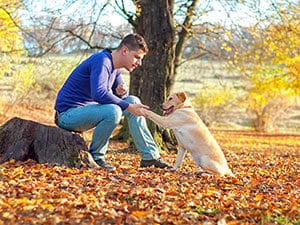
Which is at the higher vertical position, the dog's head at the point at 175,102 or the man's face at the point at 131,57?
the man's face at the point at 131,57

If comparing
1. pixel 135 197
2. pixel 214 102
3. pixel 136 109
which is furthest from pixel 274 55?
pixel 214 102

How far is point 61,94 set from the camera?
6.90 metres

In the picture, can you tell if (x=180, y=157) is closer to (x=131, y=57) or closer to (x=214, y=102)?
(x=131, y=57)

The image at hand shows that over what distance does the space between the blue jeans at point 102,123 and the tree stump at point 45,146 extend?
0.59 ft

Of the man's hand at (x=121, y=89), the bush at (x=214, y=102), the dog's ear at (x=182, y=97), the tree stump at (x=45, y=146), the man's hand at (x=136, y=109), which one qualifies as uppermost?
the man's hand at (x=121, y=89)

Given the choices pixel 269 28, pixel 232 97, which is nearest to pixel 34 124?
pixel 269 28

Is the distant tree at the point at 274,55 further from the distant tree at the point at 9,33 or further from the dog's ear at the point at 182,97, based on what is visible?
the distant tree at the point at 9,33

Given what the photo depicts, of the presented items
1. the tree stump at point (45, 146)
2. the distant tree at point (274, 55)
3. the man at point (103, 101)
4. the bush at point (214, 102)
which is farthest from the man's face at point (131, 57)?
the bush at point (214, 102)

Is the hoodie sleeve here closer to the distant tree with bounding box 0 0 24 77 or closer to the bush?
the distant tree with bounding box 0 0 24 77

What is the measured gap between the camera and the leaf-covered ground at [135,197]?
4445 millimetres

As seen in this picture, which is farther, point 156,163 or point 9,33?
Answer: point 9,33

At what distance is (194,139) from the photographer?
716 cm

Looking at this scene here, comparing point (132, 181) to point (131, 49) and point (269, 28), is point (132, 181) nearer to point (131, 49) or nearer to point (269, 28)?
point (131, 49)

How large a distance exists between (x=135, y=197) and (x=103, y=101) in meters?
1.82
